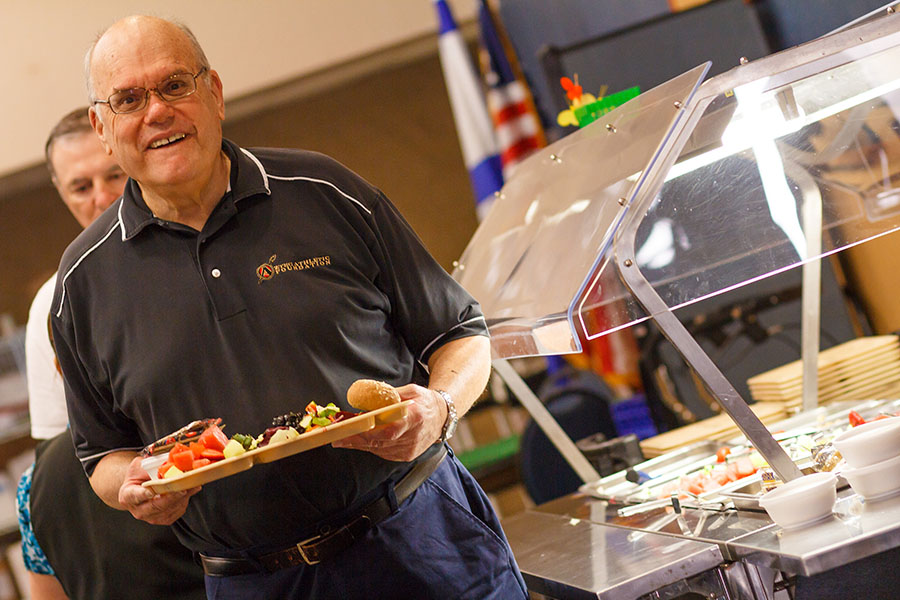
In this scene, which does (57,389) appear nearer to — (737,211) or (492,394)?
(737,211)

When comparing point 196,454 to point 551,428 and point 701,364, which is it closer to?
point 701,364

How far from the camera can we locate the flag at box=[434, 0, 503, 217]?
4902 mm

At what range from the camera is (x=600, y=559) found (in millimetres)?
1862

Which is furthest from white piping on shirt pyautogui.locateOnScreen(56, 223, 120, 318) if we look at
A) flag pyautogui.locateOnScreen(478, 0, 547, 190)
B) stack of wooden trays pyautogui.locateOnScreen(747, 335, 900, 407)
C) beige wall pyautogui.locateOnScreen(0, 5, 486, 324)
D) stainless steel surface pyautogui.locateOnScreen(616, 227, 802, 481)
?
beige wall pyautogui.locateOnScreen(0, 5, 486, 324)

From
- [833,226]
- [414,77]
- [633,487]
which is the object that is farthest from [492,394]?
[833,226]

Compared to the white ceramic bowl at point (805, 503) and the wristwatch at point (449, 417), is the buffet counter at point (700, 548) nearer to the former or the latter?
the white ceramic bowl at point (805, 503)

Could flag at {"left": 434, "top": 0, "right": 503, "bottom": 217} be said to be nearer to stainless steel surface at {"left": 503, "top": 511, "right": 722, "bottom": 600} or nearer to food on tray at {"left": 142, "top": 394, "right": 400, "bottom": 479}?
stainless steel surface at {"left": 503, "top": 511, "right": 722, "bottom": 600}

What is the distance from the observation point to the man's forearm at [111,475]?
1.73 metres

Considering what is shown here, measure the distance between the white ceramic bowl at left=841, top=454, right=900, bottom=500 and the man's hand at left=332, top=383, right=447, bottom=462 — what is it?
70cm

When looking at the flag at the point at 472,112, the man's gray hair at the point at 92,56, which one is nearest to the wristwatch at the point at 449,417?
the man's gray hair at the point at 92,56

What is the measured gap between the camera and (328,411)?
147 cm

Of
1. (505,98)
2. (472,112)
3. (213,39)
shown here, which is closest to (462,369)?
(505,98)

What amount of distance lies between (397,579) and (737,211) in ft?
3.15

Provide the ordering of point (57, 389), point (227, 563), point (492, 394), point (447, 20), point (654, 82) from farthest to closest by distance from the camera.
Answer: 1. point (492, 394)
2. point (447, 20)
3. point (654, 82)
4. point (57, 389)
5. point (227, 563)
